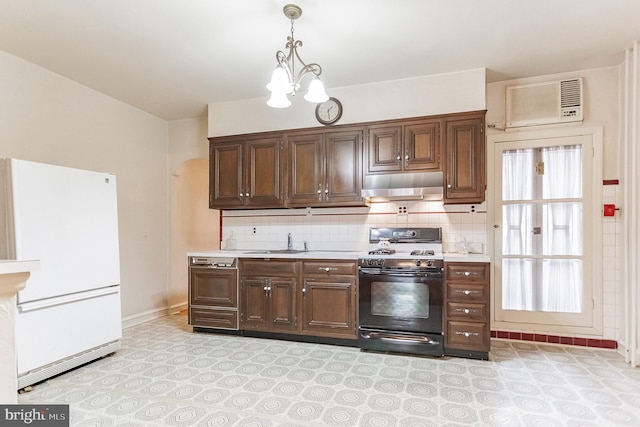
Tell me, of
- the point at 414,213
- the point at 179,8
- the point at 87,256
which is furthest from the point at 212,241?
the point at 179,8

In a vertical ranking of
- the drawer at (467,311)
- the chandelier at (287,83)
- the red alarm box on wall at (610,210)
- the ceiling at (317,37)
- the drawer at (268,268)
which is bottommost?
the drawer at (467,311)

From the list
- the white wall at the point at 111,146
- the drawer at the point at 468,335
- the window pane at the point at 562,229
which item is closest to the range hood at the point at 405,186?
the window pane at the point at 562,229

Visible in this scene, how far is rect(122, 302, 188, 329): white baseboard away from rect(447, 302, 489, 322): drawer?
3.67 m

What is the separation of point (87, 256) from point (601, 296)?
4.79m

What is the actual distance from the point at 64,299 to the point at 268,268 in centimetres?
175

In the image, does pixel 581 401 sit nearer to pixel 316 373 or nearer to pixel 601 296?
A: pixel 601 296

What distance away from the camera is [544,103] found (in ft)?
11.5

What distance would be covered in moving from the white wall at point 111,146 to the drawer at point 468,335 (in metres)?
3.71

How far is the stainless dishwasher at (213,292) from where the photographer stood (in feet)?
12.2

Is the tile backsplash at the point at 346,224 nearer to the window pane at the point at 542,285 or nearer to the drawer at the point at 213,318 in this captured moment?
the window pane at the point at 542,285

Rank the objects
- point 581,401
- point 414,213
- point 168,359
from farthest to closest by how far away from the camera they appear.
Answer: point 414,213
point 168,359
point 581,401

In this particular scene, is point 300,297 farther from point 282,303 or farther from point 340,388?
point 340,388

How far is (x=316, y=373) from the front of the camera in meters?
2.75

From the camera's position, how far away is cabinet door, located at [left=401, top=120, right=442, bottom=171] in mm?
3424
